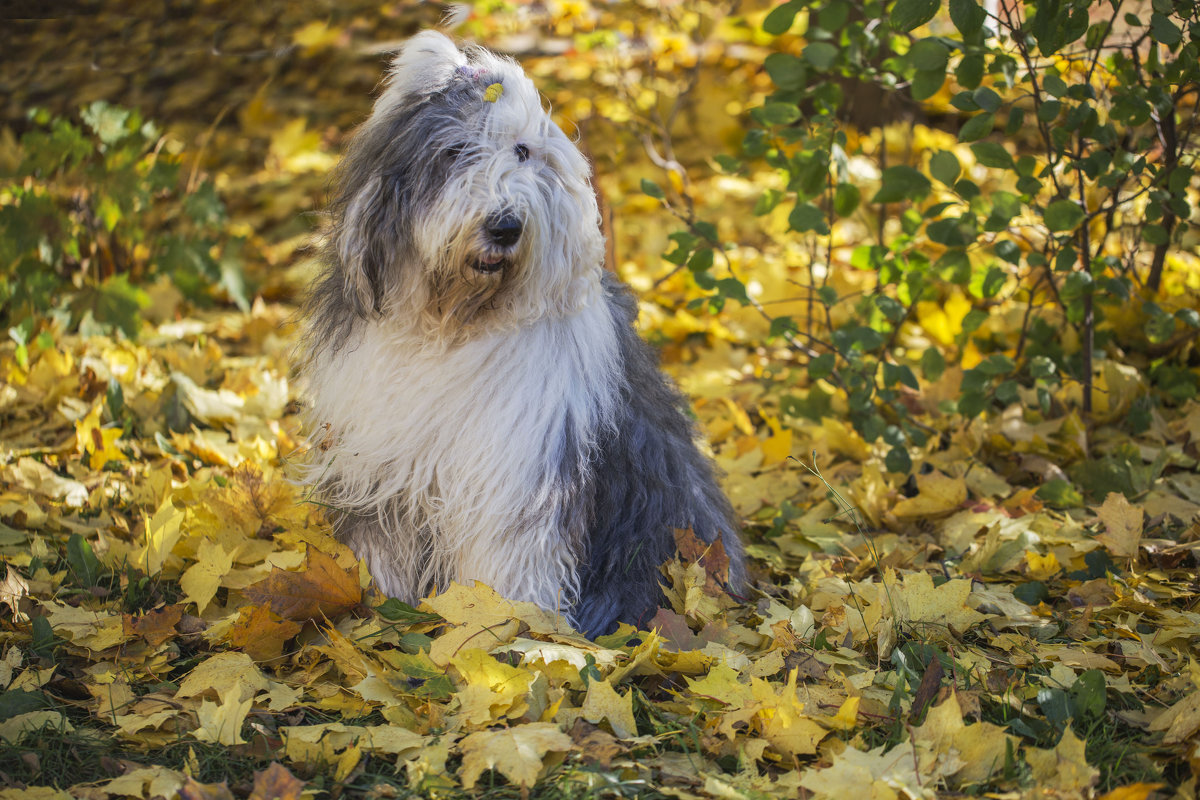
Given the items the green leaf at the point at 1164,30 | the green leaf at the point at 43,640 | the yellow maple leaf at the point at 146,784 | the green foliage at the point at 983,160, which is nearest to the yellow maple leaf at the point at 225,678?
the yellow maple leaf at the point at 146,784

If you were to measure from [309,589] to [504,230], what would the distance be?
112 centimetres

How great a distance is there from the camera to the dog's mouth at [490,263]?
2455 mm

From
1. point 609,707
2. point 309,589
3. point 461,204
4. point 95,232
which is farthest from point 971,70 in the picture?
point 95,232

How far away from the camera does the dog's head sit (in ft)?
8.02

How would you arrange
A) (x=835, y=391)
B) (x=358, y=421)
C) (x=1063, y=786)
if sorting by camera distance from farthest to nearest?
(x=835, y=391) → (x=358, y=421) → (x=1063, y=786)

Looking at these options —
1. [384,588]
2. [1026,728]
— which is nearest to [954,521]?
[1026,728]

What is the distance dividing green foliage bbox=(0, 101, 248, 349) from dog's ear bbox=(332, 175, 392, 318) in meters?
2.46

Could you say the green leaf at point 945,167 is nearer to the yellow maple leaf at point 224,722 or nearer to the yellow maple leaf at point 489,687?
the yellow maple leaf at point 489,687

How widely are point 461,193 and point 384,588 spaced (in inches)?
46.7

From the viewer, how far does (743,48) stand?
8953 millimetres

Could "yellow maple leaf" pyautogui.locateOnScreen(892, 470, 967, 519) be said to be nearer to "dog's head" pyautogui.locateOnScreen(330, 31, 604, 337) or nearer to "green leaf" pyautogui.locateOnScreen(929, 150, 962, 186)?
"green leaf" pyautogui.locateOnScreen(929, 150, 962, 186)

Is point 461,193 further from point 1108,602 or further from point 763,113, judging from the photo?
point 1108,602

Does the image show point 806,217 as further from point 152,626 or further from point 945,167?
point 152,626

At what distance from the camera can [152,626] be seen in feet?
8.70
